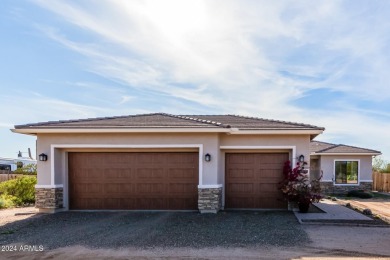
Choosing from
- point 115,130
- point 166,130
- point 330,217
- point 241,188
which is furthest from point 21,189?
point 330,217

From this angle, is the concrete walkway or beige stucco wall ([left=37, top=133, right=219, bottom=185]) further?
beige stucco wall ([left=37, top=133, right=219, bottom=185])

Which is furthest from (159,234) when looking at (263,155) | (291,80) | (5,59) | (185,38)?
(291,80)

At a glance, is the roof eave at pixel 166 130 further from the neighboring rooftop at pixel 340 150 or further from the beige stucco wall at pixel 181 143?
the neighboring rooftop at pixel 340 150

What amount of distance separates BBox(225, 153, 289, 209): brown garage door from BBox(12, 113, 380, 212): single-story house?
35mm

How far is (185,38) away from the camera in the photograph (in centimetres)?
1145

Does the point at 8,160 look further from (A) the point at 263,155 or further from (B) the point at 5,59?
(A) the point at 263,155

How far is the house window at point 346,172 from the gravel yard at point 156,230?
496 inches

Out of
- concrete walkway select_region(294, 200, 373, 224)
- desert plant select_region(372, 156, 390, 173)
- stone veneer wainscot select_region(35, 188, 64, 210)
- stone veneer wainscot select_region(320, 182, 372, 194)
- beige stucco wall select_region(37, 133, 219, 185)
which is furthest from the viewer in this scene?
desert plant select_region(372, 156, 390, 173)

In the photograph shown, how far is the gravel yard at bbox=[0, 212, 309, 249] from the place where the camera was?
7.45 m

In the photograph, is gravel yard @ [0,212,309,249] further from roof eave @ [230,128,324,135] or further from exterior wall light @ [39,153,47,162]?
roof eave @ [230,128,324,135]

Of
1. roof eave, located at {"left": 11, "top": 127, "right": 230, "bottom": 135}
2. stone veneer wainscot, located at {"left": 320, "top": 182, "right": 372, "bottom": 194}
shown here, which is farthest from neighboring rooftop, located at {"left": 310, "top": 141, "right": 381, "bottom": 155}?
roof eave, located at {"left": 11, "top": 127, "right": 230, "bottom": 135}

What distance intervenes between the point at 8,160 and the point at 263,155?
95.5 feet

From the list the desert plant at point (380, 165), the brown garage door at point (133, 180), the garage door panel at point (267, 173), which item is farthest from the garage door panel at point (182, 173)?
the desert plant at point (380, 165)

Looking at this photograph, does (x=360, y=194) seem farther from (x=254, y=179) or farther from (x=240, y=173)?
(x=240, y=173)
